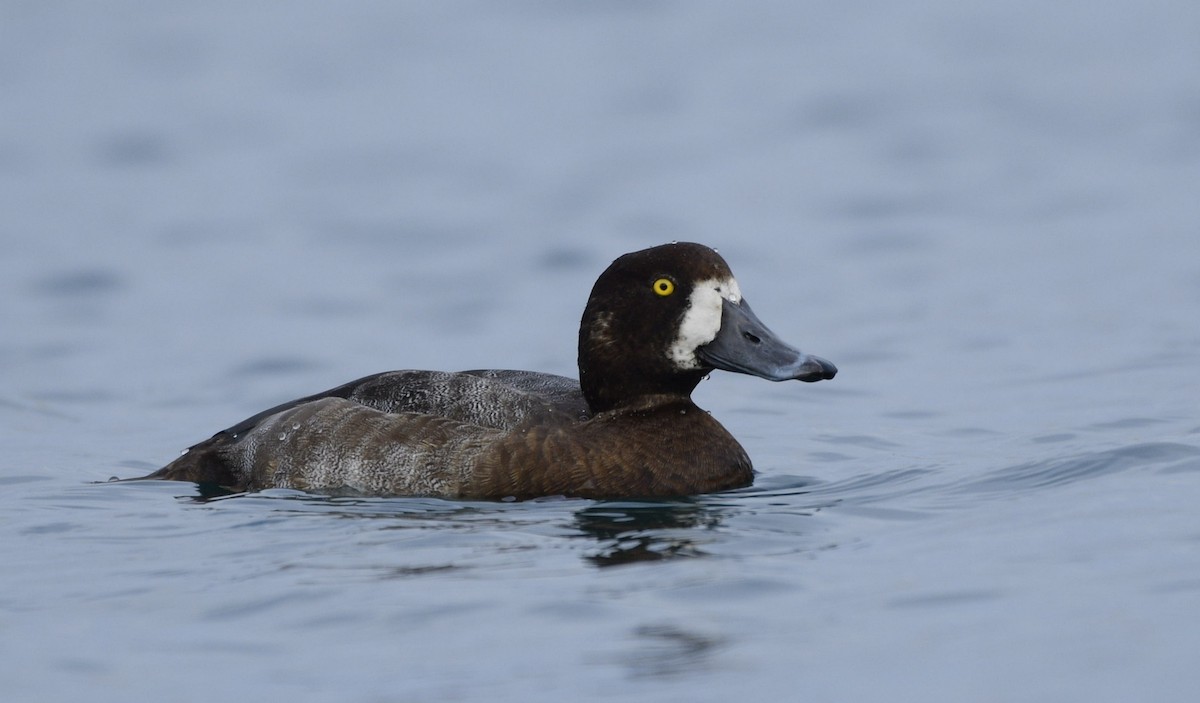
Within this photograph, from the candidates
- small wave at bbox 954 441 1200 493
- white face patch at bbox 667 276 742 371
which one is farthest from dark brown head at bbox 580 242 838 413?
small wave at bbox 954 441 1200 493

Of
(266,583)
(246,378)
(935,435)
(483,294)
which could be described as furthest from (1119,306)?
(266,583)

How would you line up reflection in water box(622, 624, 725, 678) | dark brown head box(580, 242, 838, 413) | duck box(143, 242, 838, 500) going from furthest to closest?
dark brown head box(580, 242, 838, 413)
duck box(143, 242, 838, 500)
reflection in water box(622, 624, 725, 678)

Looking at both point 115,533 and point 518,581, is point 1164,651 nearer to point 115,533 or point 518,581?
point 518,581

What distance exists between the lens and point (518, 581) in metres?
7.35

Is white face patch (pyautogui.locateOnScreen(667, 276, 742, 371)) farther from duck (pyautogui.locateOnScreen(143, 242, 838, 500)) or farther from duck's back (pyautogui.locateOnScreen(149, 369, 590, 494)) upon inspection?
duck's back (pyautogui.locateOnScreen(149, 369, 590, 494))

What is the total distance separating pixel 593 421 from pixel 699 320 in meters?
0.66

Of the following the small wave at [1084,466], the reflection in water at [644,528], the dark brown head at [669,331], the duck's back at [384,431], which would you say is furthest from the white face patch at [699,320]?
the small wave at [1084,466]

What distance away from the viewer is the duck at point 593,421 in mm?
8719

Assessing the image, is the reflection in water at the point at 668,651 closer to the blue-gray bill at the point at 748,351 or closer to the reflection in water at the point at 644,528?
the reflection in water at the point at 644,528

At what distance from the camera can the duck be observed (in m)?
8.72

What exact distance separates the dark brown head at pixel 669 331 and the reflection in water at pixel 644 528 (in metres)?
0.71

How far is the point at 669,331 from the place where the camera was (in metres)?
8.99

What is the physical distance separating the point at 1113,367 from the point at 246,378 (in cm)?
561

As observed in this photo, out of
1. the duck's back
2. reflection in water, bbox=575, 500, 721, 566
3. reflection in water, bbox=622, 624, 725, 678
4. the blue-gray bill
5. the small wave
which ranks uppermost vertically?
the blue-gray bill
